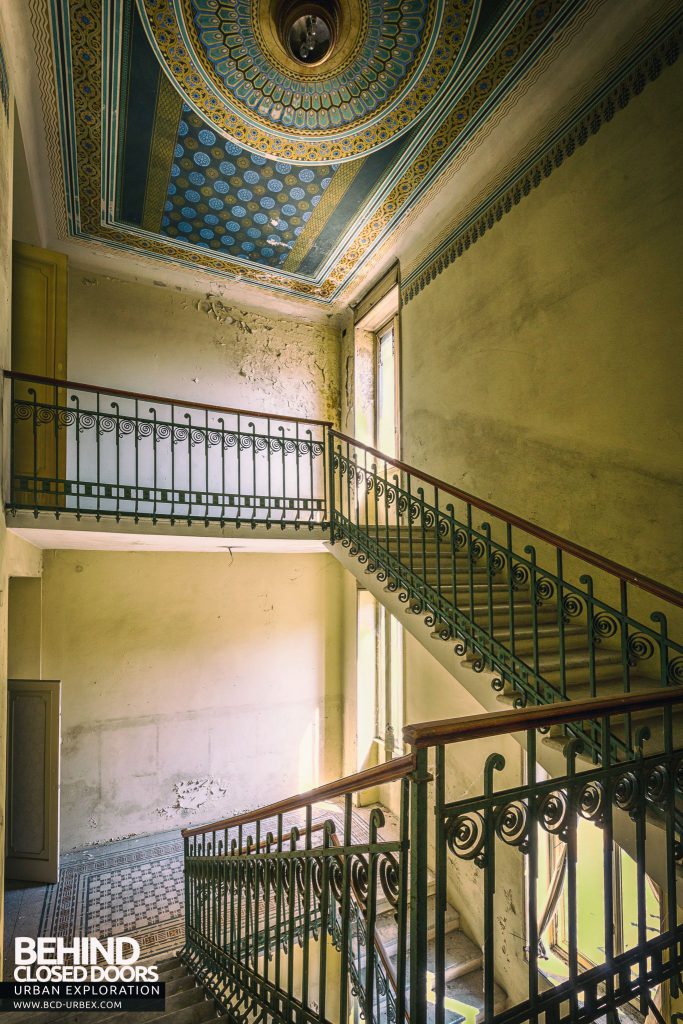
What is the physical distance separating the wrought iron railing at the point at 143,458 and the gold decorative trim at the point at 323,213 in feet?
6.75

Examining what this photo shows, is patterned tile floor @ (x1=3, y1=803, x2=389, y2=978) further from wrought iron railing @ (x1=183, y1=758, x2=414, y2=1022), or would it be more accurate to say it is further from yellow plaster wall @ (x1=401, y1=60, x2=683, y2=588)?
yellow plaster wall @ (x1=401, y1=60, x2=683, y2=588)

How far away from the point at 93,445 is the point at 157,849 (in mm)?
4764

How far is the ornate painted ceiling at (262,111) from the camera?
13.2 feet

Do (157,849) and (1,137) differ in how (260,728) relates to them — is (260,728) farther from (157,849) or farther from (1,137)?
(1,137)

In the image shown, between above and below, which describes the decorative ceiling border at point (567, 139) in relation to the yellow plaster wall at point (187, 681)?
above

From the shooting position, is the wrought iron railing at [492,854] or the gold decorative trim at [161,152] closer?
the wrought iron railing at [492,854]

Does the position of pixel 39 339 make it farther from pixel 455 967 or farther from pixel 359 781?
pixel 455 967

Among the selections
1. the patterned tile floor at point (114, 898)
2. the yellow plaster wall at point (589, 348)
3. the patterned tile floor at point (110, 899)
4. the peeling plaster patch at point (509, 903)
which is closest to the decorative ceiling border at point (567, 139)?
the yellow plaster wall at point (589, 348)

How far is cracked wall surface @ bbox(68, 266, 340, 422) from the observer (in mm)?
6723

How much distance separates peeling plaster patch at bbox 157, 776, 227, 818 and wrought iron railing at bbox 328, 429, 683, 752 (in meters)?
3.96

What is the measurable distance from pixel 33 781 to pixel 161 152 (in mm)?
6336

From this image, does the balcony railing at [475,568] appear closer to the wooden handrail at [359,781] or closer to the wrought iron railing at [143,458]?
the wrought iron railing at [143,458]

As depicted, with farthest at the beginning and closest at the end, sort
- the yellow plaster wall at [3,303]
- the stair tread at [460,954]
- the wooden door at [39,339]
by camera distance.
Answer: the wooden door at [39,339]
the stair tread at [460,954]
the yellow plaster wall at [3,303]

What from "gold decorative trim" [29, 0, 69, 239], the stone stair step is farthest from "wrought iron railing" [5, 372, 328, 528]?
the stone stair step
